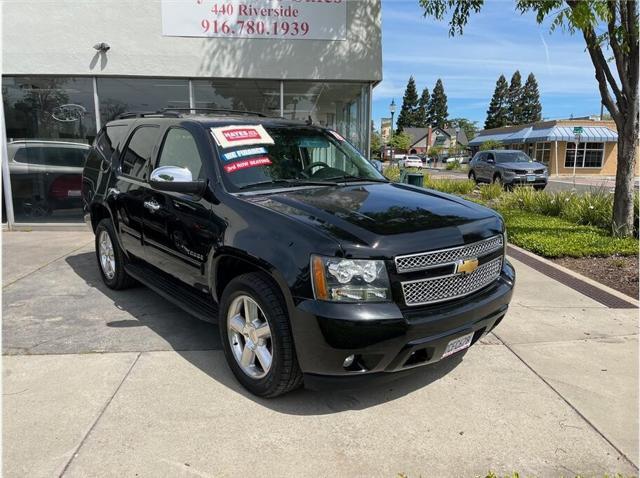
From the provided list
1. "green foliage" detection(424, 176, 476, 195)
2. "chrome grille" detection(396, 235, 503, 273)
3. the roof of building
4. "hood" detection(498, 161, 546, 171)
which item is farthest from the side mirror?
the roof of building

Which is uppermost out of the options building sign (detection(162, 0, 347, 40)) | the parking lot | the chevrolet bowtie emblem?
building sign (detection(162, 0, 347, 40))

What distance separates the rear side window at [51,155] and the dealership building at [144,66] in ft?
0.06

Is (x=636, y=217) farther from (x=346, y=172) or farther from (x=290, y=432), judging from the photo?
(x=290, y=432)

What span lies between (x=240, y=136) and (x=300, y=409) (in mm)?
2107

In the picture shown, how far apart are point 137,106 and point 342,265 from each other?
8188 mm

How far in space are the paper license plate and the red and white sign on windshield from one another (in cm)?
214

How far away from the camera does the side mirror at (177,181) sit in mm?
3529

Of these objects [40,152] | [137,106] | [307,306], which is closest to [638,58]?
[307,306]

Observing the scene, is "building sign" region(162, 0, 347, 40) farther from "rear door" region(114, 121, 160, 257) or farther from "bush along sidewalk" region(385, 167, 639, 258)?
"rear door" region(114, 121, 160, 257)

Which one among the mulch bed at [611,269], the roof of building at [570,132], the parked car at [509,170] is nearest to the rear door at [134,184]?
the mulch bed at [611,269]

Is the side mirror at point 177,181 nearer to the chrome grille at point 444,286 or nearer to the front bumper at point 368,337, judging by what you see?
the front bumper at point 368,337

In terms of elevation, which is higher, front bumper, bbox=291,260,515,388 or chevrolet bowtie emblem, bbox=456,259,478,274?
chevrolet bowtie emblem, bbox=456,259,478,274

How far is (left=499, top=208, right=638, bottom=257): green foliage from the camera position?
23.5ft

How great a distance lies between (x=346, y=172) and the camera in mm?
4391
